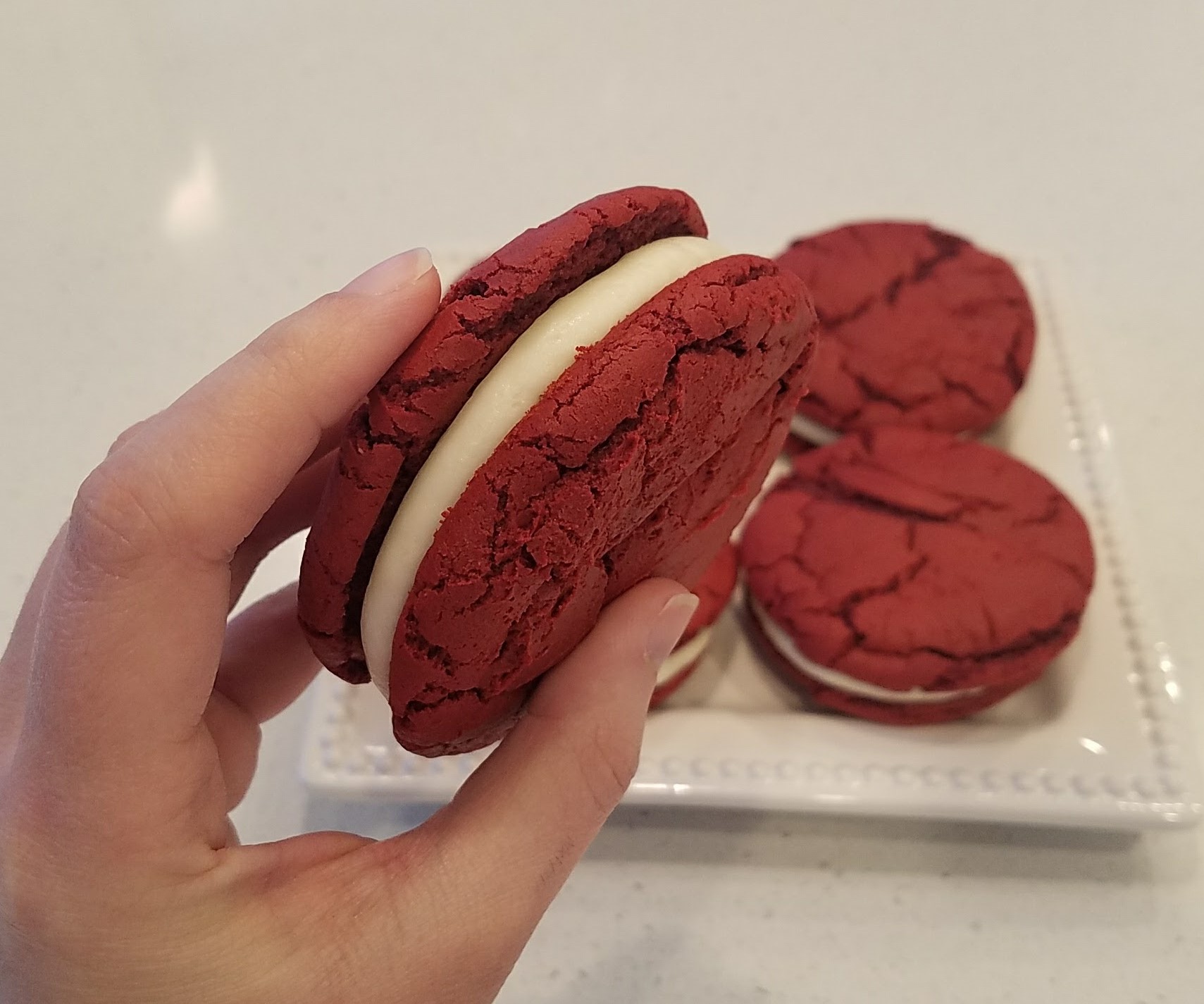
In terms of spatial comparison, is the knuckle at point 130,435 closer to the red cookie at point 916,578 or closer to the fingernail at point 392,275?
the fingernail at point 392,275

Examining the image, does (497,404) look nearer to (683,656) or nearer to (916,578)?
(683,656)

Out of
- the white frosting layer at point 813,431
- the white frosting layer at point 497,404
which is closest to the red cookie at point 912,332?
the white frosting layer at point 813,431

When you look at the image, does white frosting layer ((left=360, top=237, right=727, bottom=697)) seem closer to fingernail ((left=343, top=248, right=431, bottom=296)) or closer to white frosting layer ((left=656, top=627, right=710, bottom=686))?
fingernail ((left=343, top=248, right=431, bottom=296))

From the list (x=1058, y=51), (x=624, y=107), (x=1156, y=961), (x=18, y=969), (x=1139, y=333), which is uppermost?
(x=624, y=107)

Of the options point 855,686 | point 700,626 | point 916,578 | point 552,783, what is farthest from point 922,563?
point 552,783

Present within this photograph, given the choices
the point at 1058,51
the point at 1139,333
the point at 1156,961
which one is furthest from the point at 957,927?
the point at 1058,51

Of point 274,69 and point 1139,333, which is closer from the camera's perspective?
point 1139,333

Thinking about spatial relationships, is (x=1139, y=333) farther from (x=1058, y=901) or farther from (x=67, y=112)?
(x=67, y=112)

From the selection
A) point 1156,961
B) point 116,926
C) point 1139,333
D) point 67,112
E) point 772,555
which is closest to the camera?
point 116,926
